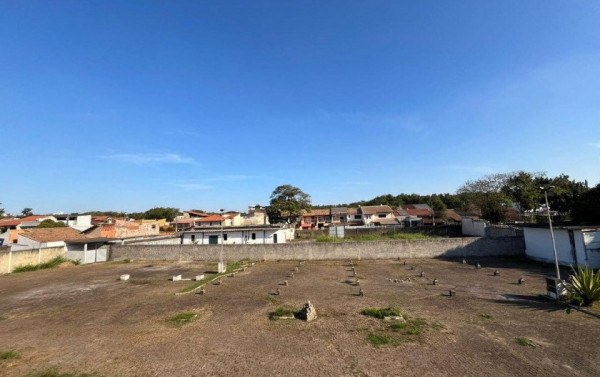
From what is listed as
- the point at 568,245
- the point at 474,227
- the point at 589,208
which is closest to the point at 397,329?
the point at 568,245

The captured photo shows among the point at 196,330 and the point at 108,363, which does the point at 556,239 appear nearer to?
the point at 196,330

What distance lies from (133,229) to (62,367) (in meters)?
Answer: 48.3

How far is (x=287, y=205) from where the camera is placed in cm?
6744

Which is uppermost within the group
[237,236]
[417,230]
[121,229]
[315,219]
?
[315,219]

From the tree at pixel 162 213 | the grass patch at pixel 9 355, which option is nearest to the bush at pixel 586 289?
the grass patch at pixel 9 355

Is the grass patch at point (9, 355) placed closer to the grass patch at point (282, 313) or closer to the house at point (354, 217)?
the grass patch at point (282, 313)

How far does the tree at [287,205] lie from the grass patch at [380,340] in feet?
185

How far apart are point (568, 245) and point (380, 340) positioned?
21.0 meters

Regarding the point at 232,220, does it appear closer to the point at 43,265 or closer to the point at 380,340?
the point at 43,265

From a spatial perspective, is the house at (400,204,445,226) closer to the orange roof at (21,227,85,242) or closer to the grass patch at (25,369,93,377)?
the orange roof at (21,227,85,242)

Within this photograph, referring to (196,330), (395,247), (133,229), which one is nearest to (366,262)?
(395,247)

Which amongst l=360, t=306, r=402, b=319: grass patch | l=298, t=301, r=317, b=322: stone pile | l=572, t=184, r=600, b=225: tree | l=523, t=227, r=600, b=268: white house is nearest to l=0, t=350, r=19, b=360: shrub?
l=298, t=301, r=317, b=322: stone pile

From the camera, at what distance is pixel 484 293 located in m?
16.6

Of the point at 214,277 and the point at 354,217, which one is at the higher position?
the point at 354,217
